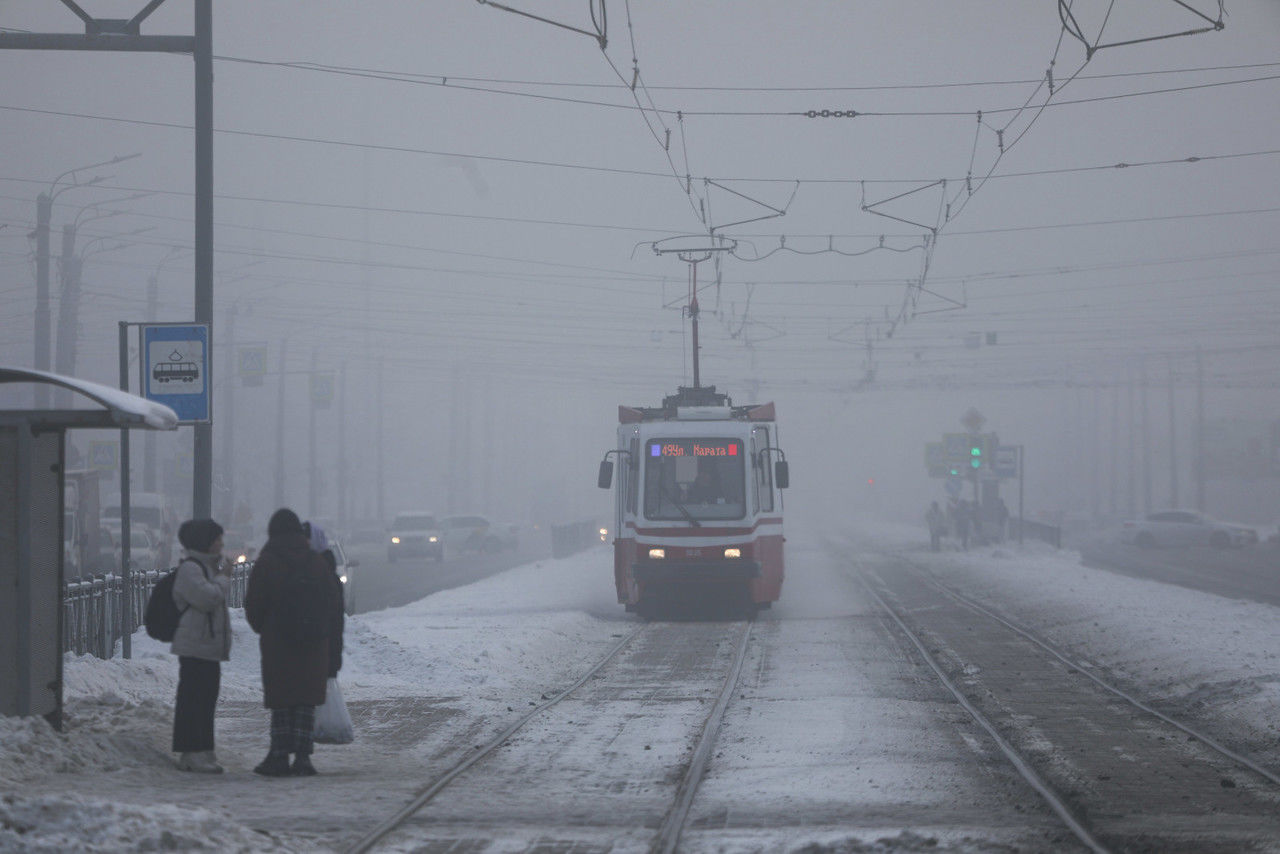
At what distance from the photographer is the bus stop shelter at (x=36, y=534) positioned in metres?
8.89

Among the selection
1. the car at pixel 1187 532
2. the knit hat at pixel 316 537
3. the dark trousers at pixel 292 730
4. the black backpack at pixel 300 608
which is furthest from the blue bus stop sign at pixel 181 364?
the car at pixel 1187 532

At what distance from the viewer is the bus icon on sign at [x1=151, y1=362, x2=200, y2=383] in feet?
42.1

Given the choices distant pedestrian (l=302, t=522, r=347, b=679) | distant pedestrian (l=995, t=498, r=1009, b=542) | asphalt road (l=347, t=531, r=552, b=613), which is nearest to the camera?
distant pedestrian (l=302, t=522, r=347, b=679)

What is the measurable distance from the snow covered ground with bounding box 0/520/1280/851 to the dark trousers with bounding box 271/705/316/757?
0.77 ft

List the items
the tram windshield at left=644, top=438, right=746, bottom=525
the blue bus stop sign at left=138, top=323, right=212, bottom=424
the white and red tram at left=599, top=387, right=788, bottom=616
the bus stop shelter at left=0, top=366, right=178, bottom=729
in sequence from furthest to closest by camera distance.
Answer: the tram windshield at left=644, top=438, right=746, bottom=525, the white and red tram at left=599, top=387, right=788, bottom=616, the blue bus stop sign at left=138, top=323, right=212, bottom=424, the bus stop shelter at left=0, top=366, right=178, bottom=729

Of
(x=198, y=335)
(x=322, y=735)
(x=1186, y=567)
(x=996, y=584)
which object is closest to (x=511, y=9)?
(x=198, y=335)

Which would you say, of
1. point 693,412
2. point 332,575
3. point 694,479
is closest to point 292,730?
point 332,575

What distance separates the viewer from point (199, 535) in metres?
8.90

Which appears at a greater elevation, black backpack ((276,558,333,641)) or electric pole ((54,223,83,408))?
electric pole ((54,223,83,408))

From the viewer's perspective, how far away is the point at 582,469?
464ft

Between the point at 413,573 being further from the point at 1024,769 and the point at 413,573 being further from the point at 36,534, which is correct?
the point at 1024,769

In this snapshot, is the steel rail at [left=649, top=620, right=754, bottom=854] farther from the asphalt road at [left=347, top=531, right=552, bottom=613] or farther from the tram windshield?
the asphalt road at [left=347, top=531, right=552, bottom=613]

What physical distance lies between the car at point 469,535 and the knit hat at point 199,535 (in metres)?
49.9

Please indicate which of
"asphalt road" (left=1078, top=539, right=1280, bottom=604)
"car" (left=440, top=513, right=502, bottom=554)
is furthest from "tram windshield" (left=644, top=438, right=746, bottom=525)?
"car" (left=440, top=513, right=502, bottom=554)
